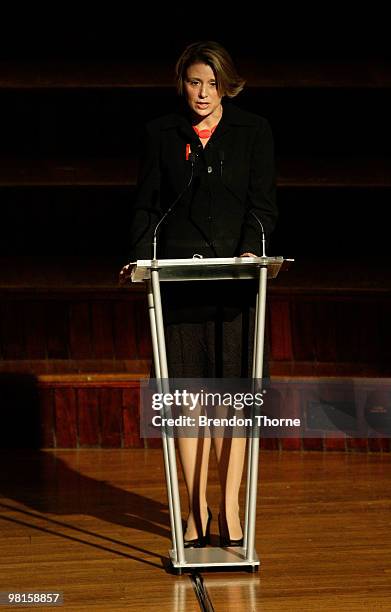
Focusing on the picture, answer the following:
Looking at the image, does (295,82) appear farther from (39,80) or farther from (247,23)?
(39,80)

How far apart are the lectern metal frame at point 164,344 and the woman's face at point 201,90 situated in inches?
15.3

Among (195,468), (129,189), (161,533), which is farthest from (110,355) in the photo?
(195,468)

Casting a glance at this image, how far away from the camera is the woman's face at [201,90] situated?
2.92 metres

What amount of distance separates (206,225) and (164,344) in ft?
1.05

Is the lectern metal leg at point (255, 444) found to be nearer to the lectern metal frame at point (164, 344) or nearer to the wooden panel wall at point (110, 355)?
the lectern metal frame at point (164, 344)

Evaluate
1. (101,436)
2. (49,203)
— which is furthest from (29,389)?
(49,203)

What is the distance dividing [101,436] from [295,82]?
1.57 meters

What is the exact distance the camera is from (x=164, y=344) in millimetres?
2912

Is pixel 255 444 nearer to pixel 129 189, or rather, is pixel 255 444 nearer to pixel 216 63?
pixel 216 63

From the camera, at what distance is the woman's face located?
292 cm

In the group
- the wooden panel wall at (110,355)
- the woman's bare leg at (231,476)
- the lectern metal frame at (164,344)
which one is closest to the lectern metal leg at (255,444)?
the lectern metal frame at (164,344)

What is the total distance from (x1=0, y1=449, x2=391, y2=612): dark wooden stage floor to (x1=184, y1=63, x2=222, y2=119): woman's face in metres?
1.13

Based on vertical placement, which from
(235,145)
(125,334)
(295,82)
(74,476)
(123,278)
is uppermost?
(295,82)

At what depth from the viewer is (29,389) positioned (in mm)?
4723
